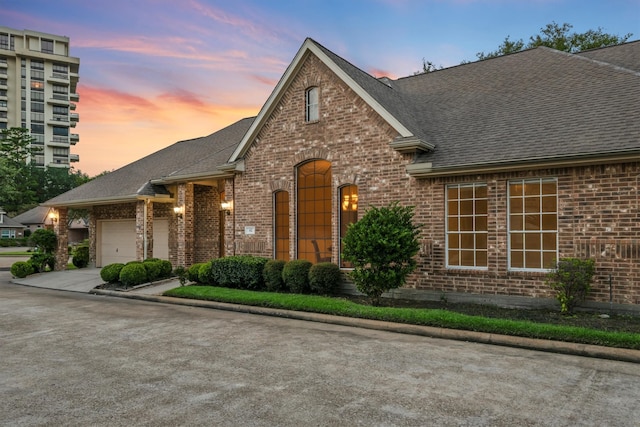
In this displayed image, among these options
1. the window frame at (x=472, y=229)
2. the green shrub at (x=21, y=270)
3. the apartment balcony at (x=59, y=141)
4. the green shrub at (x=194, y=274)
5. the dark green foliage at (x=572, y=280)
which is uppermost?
the apartment balcony at (x=59, y=141)

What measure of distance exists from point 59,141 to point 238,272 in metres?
107

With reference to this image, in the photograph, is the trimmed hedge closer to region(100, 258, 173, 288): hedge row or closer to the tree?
region(100, 258, 173, 288): hedge row

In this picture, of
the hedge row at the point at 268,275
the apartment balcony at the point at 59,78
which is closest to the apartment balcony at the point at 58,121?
the apartment balcony at the point at 59,78

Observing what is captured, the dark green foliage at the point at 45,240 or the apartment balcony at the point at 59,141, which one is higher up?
the apartment balcony at the point at 59,141

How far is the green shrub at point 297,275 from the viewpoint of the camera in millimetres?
12805

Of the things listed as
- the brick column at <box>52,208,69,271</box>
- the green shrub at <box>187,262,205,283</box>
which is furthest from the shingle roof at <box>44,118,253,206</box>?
the green shrub at <box>187,262,205,283</box>

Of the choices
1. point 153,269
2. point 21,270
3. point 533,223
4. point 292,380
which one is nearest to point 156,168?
point 153,269

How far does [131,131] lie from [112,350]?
42.5 m

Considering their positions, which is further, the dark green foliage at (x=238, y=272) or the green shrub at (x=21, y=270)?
the green shrub at (x=21, y=270)

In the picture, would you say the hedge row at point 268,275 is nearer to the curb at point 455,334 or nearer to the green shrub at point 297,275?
the green shrub at point 297,275

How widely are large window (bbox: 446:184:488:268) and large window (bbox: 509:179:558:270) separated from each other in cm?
70

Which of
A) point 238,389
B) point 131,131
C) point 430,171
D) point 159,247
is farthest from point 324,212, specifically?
point 131,131

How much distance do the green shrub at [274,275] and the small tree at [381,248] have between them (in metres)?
3.13

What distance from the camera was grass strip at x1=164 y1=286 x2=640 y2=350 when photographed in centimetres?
732
